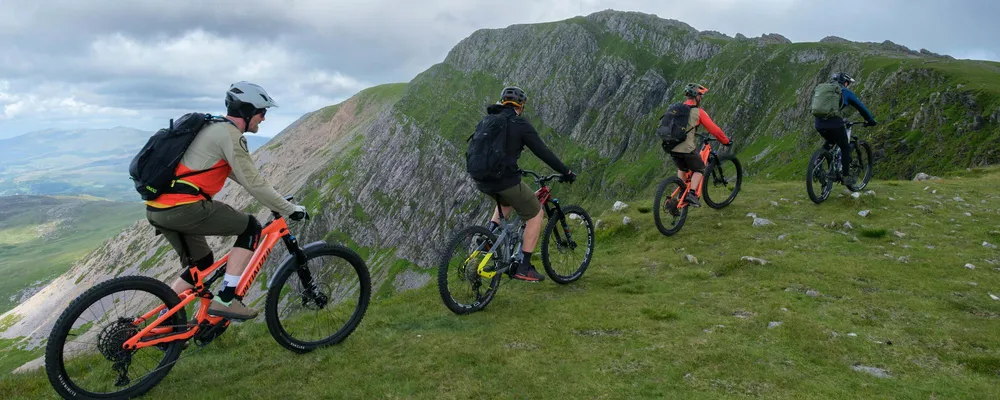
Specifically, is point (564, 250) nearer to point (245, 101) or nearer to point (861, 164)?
point (245, 101)

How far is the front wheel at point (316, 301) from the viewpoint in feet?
24.7

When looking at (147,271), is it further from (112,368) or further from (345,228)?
(112,368)

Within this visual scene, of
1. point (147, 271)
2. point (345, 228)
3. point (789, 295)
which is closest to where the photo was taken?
point (789, 295)

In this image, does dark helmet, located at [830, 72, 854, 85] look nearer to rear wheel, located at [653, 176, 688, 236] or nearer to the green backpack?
the green backpack

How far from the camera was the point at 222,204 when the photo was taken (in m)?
6.92

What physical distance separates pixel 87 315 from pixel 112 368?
0.77 meters

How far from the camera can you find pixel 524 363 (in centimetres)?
664

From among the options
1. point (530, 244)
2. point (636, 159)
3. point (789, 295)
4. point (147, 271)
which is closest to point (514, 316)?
point (530, 244)

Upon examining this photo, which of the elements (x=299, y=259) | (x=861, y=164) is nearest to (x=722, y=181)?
(x=861, y=164)

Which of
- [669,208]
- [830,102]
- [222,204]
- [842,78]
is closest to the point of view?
[222,204]

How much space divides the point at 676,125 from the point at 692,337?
8.36m

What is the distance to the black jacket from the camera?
877 cm

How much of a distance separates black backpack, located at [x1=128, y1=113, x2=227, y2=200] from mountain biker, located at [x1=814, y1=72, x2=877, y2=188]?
17.6m

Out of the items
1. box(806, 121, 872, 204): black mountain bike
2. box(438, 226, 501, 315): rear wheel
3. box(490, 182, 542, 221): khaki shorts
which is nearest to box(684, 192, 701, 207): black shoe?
box(806, 121, 872, 204): black mountain bike
